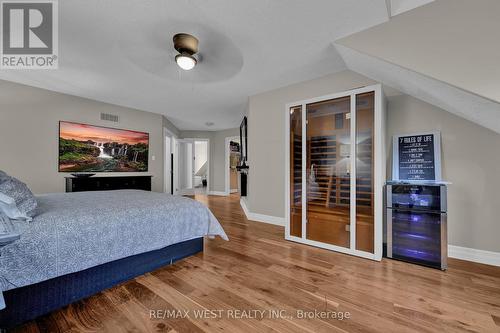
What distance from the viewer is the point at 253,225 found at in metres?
3.63

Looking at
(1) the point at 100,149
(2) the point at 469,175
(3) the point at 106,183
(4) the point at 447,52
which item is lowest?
(3) the point at 106,183

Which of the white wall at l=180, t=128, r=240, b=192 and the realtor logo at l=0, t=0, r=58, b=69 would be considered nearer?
the realtor logo at l=0, t=0, r=58, b=69

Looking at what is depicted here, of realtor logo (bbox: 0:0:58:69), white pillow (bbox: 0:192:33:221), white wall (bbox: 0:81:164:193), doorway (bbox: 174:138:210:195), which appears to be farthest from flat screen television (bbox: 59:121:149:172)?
white pillow (bbox: 0:192:33:221)

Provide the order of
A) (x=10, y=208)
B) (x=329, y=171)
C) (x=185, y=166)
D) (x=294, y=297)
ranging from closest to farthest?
1. (x=10, y=208)
2. (x=294, y=297)
3. (x=329, y=171)
4. (x=185, y=166)

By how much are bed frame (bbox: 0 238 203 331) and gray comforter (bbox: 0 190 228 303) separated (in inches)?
5.2

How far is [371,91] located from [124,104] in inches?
190

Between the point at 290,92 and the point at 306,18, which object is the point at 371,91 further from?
the point at 290,92

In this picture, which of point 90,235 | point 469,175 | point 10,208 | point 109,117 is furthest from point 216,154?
point 469,175

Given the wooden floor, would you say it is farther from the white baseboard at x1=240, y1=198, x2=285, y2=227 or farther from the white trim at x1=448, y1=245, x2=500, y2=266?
the white baseboard at x1=240, y1=198, x2=285, y2=227

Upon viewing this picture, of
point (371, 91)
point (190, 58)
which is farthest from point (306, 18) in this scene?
point (190, 58)

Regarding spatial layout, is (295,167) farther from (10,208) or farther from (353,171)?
(10,208)

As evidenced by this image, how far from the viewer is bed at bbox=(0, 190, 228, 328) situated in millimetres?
1233

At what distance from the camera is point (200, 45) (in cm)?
239

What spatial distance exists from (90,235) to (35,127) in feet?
11.6
